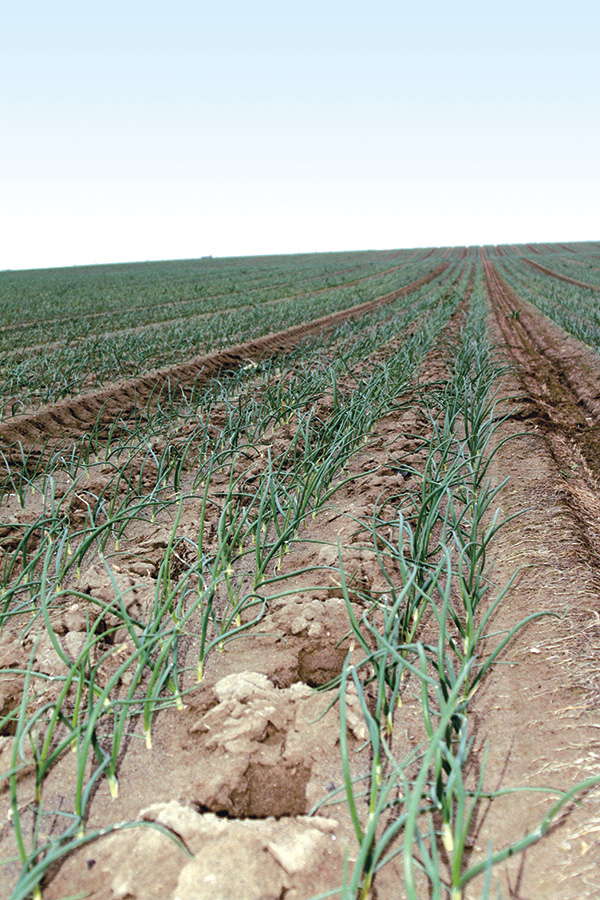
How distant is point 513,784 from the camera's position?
1.49 m

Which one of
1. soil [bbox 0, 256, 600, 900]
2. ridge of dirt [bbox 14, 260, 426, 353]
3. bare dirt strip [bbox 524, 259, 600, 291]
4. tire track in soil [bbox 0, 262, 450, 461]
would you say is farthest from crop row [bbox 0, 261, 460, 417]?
bare dirt strip [bbox 524, 259, 600, 291]

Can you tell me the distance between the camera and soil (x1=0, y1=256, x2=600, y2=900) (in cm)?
128

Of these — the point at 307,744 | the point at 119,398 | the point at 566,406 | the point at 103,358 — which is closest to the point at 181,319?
the point at 103,358

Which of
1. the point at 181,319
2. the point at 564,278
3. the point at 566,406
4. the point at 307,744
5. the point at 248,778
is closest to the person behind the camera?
the point at 248,778

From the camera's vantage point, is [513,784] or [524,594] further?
[524,594]

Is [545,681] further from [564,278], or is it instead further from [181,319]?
[564,278]

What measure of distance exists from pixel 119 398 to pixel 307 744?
4946 millimetres

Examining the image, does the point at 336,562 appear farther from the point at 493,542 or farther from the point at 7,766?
the point at 7,766

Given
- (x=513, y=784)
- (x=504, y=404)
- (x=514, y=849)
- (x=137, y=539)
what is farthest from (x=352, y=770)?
(x=504, y=404)

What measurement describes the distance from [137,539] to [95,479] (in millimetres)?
1002

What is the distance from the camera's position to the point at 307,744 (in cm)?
168

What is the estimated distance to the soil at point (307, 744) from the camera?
1281 millimetres

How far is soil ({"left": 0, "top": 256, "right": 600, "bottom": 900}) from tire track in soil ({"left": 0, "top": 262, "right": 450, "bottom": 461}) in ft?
5.66

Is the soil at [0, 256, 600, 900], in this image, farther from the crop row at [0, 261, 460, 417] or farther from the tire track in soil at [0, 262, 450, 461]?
the crop row at [0, 261, 460, 417]
